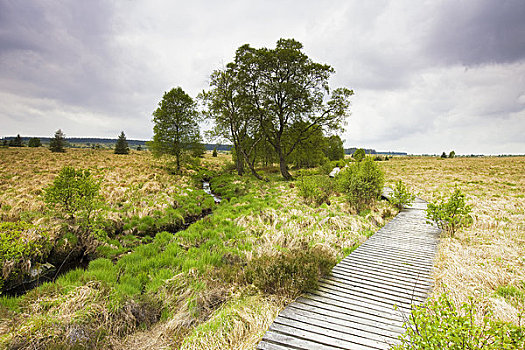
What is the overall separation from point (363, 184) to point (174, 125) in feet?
70.7

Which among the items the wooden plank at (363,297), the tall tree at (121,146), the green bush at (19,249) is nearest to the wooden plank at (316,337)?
the wooden plank at (363,297)

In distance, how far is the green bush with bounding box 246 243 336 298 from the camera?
473 cm

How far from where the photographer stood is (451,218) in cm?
788

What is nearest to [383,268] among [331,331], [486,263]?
[486,263]

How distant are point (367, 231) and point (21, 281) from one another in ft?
37.2

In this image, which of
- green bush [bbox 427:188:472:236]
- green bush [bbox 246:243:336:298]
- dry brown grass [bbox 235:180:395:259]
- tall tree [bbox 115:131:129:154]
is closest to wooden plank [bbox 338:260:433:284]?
green bush [bbox 246:243:336:298]

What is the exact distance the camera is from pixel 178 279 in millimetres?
5754

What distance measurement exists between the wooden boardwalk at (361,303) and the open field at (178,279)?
0.38 metres

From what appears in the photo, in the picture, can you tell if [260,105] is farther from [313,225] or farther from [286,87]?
[313,225]

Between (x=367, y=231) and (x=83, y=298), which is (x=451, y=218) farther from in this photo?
(x=83, y=298)

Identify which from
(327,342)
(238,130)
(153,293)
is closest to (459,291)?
(327,342)

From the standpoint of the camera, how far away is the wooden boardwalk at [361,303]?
3.47m

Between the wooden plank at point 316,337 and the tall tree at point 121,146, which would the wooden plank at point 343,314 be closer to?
the wooden plank at point 316,337

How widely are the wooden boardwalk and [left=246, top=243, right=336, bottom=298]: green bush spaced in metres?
0.22
